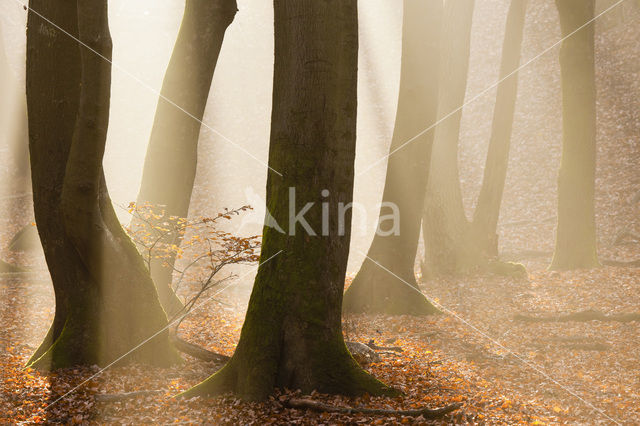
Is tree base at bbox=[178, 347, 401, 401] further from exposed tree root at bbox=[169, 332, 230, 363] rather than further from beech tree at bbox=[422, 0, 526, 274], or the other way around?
beech tree at bbox=[422, 0, 526, 274]

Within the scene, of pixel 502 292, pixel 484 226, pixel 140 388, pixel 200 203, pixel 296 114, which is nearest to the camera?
pixel 296 114

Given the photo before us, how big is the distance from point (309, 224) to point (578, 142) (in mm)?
9015

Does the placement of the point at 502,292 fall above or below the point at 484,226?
below

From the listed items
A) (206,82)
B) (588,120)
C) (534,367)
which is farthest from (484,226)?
(206,82)

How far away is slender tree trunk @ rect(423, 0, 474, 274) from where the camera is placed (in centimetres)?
1215

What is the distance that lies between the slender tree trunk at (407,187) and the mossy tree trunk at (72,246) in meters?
4.23

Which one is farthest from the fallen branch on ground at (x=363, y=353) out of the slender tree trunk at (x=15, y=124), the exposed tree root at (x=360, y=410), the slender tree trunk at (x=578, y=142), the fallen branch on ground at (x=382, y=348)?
the slender tree trunk at (x=15, y=124)

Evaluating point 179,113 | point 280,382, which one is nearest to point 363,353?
point 280,382

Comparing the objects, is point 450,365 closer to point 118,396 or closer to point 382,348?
point 382,348

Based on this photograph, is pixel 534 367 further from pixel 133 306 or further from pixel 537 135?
pixel 537 135

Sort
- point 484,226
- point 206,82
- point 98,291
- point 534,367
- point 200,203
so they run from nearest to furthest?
point 98,291 → point 534,367 → point 206,82 → point 484,226 → point 200,203

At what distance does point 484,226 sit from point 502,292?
2.00m

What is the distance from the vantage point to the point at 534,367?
292 inches

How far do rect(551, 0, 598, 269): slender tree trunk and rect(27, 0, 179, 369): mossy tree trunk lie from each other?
909 centimetres
